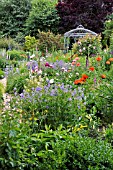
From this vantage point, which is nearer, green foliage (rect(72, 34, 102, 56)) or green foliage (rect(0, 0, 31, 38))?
green foliage (rect(72, 34, 102, 56))

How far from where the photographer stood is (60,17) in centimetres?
1520

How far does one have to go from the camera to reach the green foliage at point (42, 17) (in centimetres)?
1525

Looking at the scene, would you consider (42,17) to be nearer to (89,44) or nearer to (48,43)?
(48,43)

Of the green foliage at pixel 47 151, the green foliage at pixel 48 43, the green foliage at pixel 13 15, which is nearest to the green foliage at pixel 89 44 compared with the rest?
the green foliage at pixel 48 43

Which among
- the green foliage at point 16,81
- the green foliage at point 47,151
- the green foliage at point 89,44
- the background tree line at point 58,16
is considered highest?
the background tree line at point 58,16

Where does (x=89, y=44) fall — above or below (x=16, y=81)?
above

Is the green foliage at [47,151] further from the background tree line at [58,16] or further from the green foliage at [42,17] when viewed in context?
the green foliage at [42,17]

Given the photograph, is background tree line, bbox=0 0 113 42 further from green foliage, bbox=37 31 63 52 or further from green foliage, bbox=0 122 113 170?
green foliage, bbox=0 122 113 170

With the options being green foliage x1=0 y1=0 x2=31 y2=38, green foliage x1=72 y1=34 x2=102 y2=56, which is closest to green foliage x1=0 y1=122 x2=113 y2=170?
green foliage x1=72 y1=34 x2=102 y2=56

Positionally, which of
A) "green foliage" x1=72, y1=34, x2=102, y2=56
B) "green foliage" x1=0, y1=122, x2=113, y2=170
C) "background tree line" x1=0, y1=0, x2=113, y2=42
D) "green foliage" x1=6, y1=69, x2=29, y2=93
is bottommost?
"green foliage" x1=0, y1=122, x2=113, y2=170

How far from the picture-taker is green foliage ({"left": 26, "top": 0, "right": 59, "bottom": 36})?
1525cm

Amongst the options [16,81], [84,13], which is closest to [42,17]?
[84,13]

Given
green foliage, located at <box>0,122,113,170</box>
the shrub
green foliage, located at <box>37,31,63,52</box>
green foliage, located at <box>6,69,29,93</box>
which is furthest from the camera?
the shrub

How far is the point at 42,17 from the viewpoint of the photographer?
50.2ft
